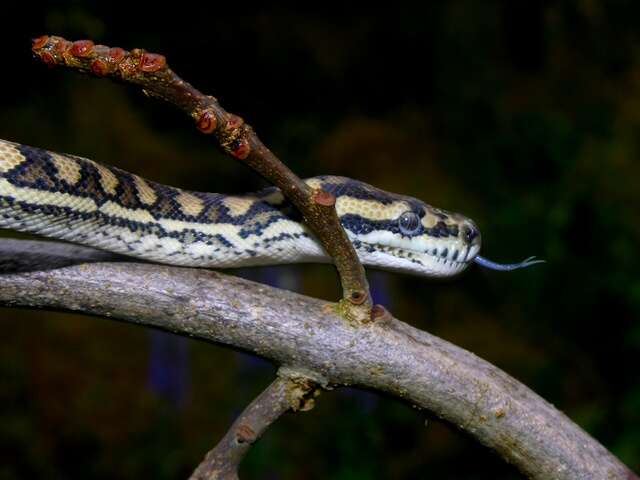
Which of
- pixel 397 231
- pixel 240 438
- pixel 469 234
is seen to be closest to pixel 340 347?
Result: pixel 240 438

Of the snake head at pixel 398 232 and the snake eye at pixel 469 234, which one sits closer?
the snake head at pixel 398 232

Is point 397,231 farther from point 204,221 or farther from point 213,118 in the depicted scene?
point 213,118

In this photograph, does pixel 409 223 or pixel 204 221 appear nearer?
pixel 204 221

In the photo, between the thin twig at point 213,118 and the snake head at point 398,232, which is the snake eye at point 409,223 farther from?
the thin twig at point 213,118

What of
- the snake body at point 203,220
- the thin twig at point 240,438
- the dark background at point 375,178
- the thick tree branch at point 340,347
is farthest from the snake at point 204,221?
the dark background at point 375,178

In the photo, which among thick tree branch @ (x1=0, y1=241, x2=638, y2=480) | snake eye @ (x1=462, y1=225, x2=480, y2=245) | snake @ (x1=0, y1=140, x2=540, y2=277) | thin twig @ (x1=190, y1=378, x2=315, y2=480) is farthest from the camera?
snake eye @ (x1=462, y1=225, x2=480, y2=245)

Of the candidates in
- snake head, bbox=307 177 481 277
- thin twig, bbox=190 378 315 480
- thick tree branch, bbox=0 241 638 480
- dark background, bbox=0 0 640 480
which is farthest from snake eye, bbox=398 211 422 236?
dark background, bbox=0 0 640 480

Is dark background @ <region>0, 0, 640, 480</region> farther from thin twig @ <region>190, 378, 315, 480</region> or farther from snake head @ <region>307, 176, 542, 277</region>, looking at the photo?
thin twig @ <region>190, 378, 315, 480</region>
